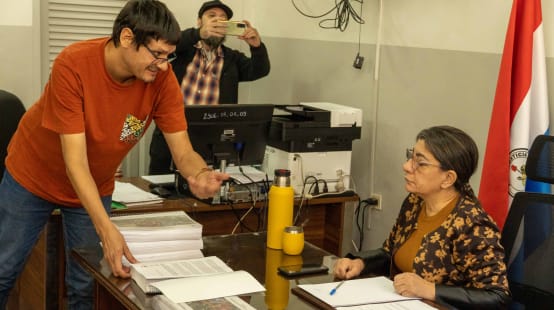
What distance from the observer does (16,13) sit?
4305mm

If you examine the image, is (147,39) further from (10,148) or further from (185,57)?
(185,57)

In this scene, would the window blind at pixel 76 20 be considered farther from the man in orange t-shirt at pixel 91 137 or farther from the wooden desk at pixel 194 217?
the man in orange t-shirt at pixel 91 137

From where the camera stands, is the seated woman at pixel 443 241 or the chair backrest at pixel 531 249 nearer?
the seated woman at pixel 443 241

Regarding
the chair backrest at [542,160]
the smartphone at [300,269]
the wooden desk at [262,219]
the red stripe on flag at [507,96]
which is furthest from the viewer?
the wooden desk at [262,219]

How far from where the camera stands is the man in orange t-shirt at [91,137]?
7.27 feet

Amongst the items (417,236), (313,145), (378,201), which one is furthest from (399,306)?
→ (378,201)

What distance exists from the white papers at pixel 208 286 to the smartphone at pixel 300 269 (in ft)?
0.39

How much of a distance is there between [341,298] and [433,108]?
6.81ft

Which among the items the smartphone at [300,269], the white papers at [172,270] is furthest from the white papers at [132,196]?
the smartphone at [300,269]

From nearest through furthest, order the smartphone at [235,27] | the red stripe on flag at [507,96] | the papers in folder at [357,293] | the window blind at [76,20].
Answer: the papers in folder at [357,293], the red stripe on flag at [507,96], the smartphone at [235,27], the window blind at [76,20]

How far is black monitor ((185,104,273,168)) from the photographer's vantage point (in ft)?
10.6

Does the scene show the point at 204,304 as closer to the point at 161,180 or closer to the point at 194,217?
the point at 194,217

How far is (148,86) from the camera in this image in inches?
96.3

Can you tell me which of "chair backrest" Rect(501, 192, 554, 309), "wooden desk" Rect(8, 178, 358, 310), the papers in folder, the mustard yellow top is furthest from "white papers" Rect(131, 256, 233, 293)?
"wooden desk" Rect(8, 178, 358, 310)
